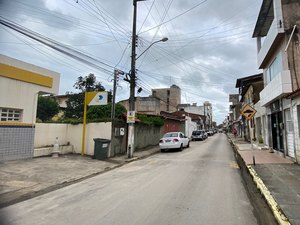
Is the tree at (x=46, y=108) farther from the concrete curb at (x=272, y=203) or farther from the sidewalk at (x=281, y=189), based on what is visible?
the concrete curb at (x=272, y=203)

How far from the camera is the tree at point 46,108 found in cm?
4094

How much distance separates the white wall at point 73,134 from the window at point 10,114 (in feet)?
5.56

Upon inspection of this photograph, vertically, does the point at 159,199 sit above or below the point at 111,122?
below

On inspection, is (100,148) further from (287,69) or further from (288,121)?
(287,69)

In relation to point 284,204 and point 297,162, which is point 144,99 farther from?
point 284,204

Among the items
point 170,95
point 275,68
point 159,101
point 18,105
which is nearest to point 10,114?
point 18,105

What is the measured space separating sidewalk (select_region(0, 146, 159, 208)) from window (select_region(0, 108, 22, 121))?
220 cm

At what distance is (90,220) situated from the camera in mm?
4945

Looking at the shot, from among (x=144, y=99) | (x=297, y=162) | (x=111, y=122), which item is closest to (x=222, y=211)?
(x=297, y=162)

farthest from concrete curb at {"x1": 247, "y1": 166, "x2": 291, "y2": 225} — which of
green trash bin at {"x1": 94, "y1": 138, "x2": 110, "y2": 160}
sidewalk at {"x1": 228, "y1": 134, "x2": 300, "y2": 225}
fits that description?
green trash bin at {"x1": 94, "y1": 138, "x2": 110, "y2": 160}

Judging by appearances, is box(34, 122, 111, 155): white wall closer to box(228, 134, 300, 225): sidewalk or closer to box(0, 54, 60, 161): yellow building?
box(0, 54, 60, 161): yellow building

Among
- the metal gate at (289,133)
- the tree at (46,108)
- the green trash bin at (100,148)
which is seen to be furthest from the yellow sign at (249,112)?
the tree at (46,108)

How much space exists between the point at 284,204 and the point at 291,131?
8.64 m

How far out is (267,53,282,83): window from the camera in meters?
14.7
